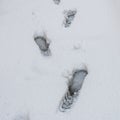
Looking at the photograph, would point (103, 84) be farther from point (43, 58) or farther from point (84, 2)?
point (84, 2)

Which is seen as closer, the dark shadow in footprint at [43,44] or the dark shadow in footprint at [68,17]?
the dark shadow in footprint at [43,44]

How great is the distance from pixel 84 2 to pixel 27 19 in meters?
0.51

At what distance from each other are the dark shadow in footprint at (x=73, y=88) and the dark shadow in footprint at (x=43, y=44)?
12.4 inches

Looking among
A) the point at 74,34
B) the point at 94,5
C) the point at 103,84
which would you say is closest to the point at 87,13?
the point at 94,5

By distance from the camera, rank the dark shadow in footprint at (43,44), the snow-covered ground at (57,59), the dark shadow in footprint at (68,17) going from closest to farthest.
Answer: the snow-covered ground at (57,59)
the dark shadow in footprint at (43,44)
the dark shadow in footprint at (68,17)

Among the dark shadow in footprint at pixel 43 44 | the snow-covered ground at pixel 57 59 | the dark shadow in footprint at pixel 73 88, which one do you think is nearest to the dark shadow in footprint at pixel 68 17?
the snow-covered ground at pixel 57 59

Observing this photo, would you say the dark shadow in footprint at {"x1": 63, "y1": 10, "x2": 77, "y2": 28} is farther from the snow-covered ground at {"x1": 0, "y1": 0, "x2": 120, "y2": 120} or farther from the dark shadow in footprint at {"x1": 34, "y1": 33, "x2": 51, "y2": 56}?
the dark shadow in footprint at {"x1": 34, "y1": 33, "x2": 51, "y2": 56}

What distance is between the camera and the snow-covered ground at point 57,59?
6.19ft

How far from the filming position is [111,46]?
2.25m

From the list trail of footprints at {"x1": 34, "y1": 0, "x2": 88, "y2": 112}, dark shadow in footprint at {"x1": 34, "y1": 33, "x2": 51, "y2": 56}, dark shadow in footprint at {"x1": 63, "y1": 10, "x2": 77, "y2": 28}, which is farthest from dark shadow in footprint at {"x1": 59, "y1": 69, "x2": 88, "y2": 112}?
dark shadow in footprint at {"x1": 63, "y1": 10, "x2": 77, "y2": 28}

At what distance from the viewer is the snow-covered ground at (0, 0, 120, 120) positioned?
1886 mm

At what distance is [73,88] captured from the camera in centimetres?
198

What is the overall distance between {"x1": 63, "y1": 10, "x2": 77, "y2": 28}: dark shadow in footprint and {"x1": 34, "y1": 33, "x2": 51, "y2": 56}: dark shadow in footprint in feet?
0.73

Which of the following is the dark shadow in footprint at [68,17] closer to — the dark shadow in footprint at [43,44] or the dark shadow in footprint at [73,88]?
the dark shadow in footprint at [43,44]
